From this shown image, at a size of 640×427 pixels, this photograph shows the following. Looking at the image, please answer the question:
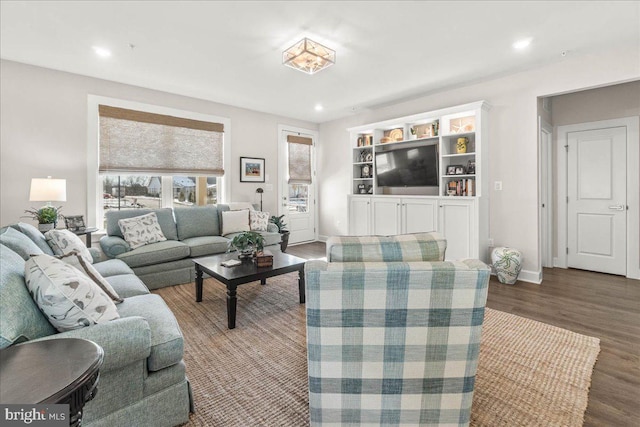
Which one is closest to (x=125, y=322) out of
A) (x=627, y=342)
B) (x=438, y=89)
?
(x=627, y=342)

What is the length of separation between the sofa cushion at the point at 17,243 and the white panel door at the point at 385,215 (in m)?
→ 4.26

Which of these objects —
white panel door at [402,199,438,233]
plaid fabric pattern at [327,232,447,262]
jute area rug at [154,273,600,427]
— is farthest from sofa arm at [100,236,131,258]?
white panel door at [402,199,438,233]

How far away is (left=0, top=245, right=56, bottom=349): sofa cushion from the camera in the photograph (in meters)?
1.11

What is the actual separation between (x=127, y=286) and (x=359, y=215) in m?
3.95

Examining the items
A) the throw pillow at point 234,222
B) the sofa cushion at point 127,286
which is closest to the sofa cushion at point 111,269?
the sofa cushion at point 127,286

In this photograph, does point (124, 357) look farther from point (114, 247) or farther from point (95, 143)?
point (95, 143)

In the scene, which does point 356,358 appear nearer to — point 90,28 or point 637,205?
point 90,28

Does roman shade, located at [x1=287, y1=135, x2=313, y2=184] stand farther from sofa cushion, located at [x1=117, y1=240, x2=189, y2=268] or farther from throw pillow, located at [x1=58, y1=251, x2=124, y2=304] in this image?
throw pillow, located at [x1=58, y1=251, x2=124, y2=304]

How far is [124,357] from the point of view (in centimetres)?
132

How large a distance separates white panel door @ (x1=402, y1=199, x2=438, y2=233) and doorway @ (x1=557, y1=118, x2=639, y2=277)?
192cm

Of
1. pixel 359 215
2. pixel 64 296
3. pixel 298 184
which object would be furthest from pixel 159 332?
pixel 298 184

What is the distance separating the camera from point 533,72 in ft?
12.5

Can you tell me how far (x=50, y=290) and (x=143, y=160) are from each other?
3.59 metres

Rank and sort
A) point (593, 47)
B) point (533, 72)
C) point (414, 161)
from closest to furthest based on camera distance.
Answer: point (593, 47) → point (533, 72) → point (414, 161)
